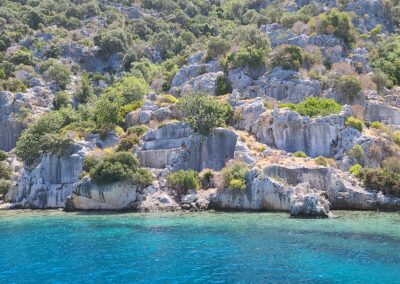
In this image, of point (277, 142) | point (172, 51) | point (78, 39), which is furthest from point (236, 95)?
point (78, 39)

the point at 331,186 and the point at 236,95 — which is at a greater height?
the point at 236,95

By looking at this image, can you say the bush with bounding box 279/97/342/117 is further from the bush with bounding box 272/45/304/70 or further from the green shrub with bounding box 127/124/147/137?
the green shrub with bounding box 127/124/147/137

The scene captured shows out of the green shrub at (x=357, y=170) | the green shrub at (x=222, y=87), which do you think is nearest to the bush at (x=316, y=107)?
the green shrub at (x=357, y=170)

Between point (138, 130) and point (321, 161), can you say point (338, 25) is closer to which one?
point (321, 161)

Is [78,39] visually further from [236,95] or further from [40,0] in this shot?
[236,95]

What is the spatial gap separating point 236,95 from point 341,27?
2985 centimetres

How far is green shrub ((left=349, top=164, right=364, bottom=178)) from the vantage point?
5900 centimetres

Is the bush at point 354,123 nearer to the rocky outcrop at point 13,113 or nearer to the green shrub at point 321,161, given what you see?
the green shrub at point 321,161

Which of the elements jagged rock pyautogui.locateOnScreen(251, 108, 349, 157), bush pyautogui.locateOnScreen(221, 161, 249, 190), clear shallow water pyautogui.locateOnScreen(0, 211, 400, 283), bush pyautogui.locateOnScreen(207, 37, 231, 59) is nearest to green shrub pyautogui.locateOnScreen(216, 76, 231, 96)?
bush pyautogui.locateOnScreen(207, 37, 231, 59)

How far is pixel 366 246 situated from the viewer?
35188 mm

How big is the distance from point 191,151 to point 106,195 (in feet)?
44.2

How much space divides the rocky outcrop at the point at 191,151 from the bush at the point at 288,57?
20.9 m

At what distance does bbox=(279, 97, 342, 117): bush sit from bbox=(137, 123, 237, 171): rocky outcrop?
10.2 meters

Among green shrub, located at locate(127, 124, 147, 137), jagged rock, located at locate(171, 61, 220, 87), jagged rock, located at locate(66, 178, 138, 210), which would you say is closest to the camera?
jagged rock, located at locate(66, 178, 138, 210)
